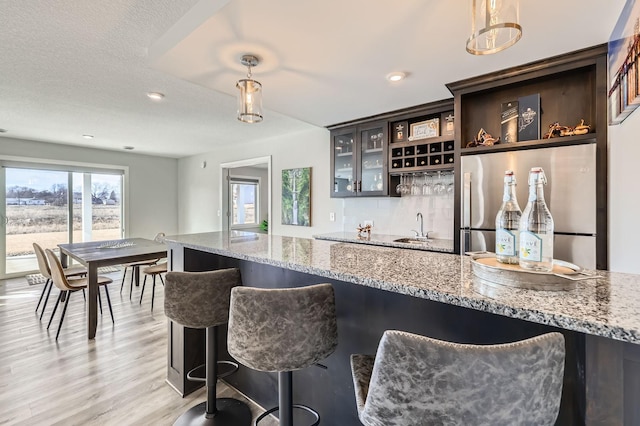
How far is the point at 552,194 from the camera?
2.24 m

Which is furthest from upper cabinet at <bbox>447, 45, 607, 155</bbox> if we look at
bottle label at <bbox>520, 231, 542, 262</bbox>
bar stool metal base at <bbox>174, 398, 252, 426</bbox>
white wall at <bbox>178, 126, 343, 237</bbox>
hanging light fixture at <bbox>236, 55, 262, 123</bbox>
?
bar stool metal base at <bbox>174, 398, 252, 426</bbox>

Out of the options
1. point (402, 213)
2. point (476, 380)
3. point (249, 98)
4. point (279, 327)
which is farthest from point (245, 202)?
point (476, 380)

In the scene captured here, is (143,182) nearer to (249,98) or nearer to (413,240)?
(249,98)

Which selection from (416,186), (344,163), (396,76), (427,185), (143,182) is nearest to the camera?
(396,76)

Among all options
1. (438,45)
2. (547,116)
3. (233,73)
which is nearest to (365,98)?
(438,45)

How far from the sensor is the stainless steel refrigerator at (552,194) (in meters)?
2.11

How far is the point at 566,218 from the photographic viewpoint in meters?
2.19

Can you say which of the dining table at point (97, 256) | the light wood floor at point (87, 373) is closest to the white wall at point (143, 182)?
the dining table at point (97, 256)

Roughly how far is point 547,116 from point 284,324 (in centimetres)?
262

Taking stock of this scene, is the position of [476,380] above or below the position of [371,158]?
below

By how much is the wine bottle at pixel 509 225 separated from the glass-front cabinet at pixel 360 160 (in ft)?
7.84

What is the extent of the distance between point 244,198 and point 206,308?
230 inches

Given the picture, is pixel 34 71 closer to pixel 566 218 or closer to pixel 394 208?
pixel 394 208

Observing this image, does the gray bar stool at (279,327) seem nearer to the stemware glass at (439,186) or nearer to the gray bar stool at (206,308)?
the gray bar stool at (206,308)
